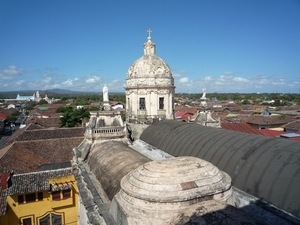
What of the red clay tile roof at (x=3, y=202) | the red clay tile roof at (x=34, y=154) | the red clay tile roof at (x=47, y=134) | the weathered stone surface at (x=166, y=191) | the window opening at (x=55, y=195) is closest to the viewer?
the weathered stone surface at (x=166, y=191)

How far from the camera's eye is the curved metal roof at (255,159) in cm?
867

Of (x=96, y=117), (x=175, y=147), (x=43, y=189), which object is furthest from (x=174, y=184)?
(x=43, y=189)

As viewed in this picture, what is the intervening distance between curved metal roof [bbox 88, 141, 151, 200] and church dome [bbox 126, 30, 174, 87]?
8.66 meters

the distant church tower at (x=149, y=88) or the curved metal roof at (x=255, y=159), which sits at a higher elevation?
the distant church tower at (x=149, y=88)

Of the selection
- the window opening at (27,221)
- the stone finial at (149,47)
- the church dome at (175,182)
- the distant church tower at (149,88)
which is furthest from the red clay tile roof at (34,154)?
the church dome at (175,182)

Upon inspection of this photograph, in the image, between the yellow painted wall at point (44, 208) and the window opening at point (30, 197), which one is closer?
the yellow painted wall at point (44, 208)

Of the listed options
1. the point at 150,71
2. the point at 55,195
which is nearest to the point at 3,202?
the point at 55,195

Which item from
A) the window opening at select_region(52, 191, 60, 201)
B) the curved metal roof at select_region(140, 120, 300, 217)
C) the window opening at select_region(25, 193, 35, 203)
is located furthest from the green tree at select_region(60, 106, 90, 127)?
the curved metal roof at select_region(140, 120, 300, 217)

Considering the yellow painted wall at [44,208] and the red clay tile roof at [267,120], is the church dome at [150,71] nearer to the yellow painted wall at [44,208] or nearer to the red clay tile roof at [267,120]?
the yellow painted wall at [44,208]

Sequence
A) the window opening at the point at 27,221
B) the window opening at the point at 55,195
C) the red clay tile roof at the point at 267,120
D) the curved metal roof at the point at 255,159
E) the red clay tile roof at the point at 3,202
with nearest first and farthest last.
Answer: the curved metal roof at the point at 255,159 → the red clay tile roof at the point at 3,202 → the window opening at the point at 27,221 → the window opening at the point at 55,195 → the red clay tile roof at the point at 267,120

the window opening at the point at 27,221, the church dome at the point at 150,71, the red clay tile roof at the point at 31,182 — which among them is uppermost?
the church dome at the point at 150,71

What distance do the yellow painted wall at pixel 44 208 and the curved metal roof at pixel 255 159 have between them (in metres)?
11.0

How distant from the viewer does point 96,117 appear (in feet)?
61.5

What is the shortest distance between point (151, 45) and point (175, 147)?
1144 centimetres
